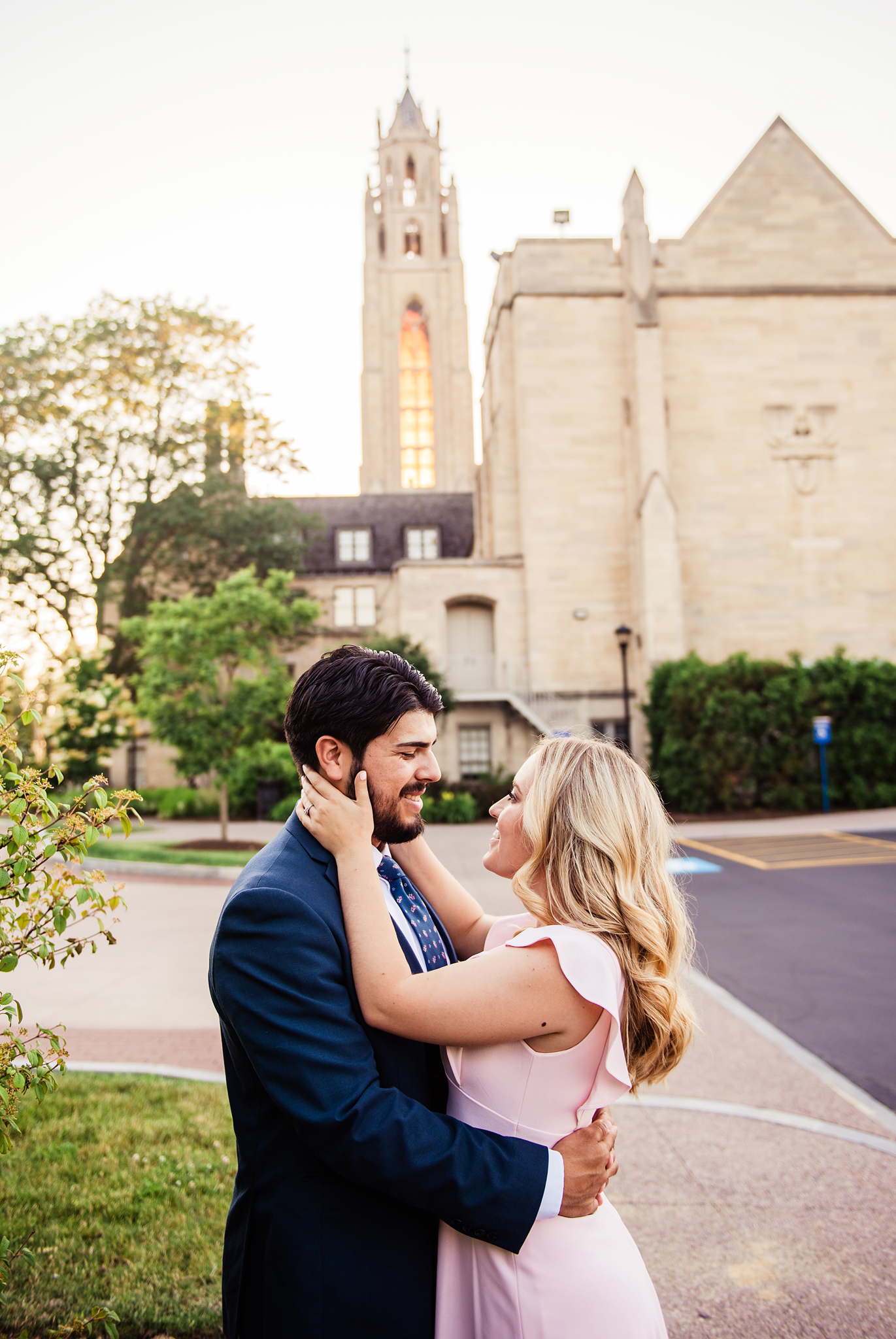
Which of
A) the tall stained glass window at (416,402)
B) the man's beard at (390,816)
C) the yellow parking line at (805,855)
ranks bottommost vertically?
the yellow parking line at (805,855)

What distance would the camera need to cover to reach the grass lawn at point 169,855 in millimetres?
14680

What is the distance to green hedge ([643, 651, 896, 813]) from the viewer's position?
79.0 ft

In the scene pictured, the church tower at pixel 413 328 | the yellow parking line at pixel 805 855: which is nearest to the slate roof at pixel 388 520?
the church tower at pixel 413 328

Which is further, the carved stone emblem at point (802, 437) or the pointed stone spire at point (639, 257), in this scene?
the carved stone emblem at point (802, 437)

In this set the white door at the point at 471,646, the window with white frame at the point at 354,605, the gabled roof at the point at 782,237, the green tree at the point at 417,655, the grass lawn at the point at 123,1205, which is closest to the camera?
the grass lawn at the point at 123,1205

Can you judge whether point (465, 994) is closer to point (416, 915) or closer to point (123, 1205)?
point (416, 915)

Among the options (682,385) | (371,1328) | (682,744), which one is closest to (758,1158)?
(371,1328)

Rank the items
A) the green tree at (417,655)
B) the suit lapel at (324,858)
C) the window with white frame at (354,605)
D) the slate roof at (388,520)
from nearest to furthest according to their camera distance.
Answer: the suit lapel at (324,858), the green tree at (417,655), the window with white frame at (354,605), the slate roof at (388,520)

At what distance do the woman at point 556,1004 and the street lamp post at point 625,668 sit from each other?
944 inches

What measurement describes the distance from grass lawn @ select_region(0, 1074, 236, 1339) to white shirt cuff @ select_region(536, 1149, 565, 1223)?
2.01 meters

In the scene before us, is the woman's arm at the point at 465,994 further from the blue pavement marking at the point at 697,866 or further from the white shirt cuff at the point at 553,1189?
the blue pavement marking at the point at 697,866

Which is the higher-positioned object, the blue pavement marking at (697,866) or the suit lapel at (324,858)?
the suit lapel at (324,858)

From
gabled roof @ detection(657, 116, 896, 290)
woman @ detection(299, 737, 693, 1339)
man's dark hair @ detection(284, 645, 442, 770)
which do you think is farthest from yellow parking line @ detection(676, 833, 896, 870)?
gabled roof @ detection(657, 116, 896, 290)

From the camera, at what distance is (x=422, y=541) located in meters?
38.4
